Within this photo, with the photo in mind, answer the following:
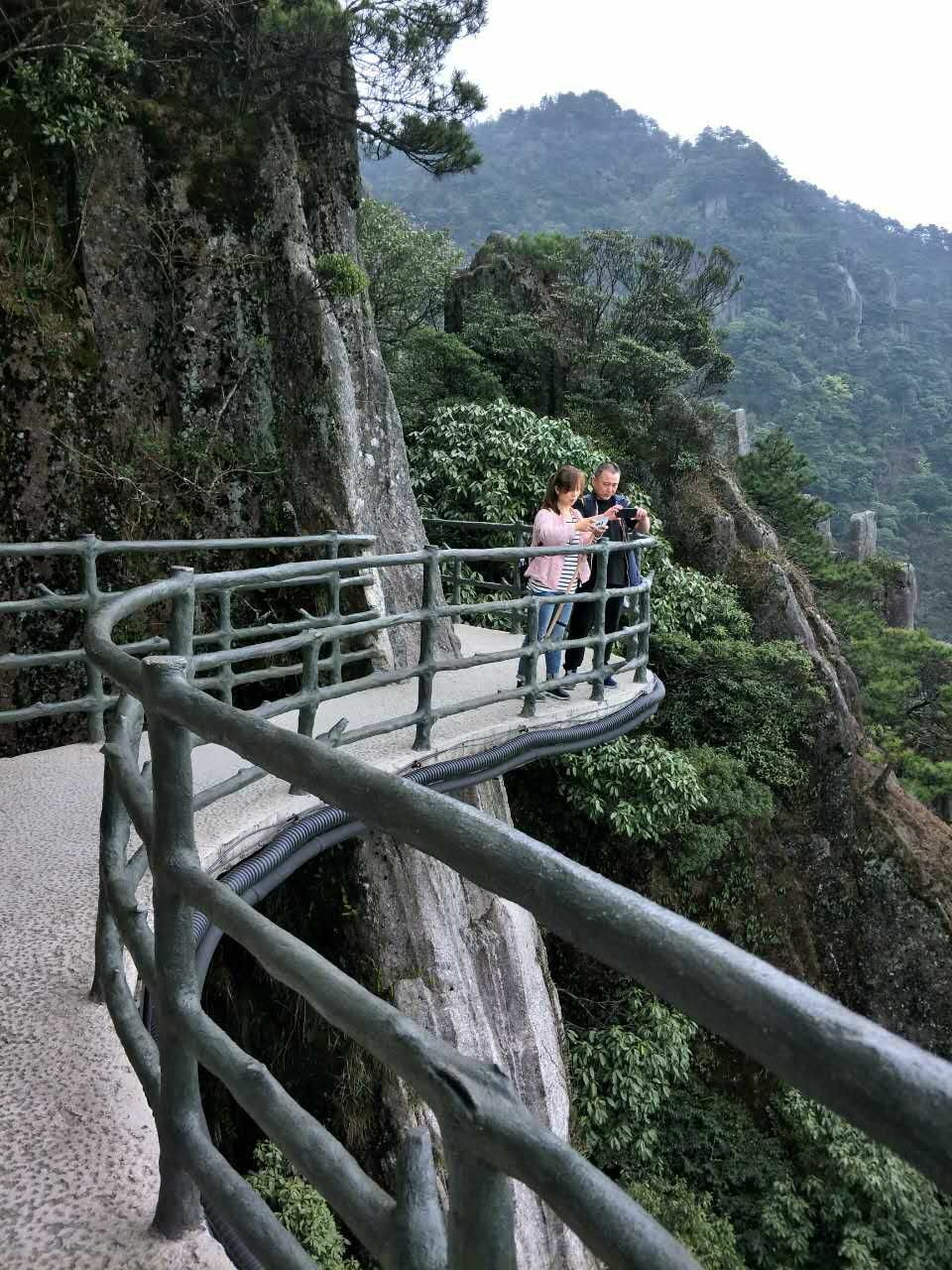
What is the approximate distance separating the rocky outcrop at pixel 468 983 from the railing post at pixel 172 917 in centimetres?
463

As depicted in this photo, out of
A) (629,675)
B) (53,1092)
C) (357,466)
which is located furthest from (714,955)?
(357,466)

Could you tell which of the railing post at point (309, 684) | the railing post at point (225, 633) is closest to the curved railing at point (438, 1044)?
the railing post at point (309, 684)

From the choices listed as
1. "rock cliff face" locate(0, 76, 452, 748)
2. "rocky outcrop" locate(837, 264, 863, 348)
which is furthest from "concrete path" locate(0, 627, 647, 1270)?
"rocky outcrop" locate(837, 264, 863, 348)

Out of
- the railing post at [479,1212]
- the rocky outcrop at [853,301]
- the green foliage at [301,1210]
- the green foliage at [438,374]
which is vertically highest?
the rocky outcrop at [853,301]

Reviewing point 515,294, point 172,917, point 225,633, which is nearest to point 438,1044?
point 172,917

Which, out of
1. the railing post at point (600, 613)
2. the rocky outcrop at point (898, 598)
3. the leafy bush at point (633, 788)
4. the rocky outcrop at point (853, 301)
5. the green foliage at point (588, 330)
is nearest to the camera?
the railing post at point (600, 613)

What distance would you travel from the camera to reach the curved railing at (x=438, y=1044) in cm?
59

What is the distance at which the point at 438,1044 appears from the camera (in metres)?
0.89

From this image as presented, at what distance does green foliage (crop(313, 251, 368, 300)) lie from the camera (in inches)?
324

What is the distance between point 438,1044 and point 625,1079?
27.6 feet

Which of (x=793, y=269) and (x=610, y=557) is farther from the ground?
(x=793, y=269)

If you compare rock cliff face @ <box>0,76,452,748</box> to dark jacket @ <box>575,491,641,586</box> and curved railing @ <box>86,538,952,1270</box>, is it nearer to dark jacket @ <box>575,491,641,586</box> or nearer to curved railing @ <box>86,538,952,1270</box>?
dark jacket @ <box>575,491,641,586</box>

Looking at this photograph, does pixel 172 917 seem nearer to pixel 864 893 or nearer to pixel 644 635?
pixel 644 635

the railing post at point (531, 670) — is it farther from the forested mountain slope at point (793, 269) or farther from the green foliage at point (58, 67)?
the forested mountain slope at point (793, 269)
